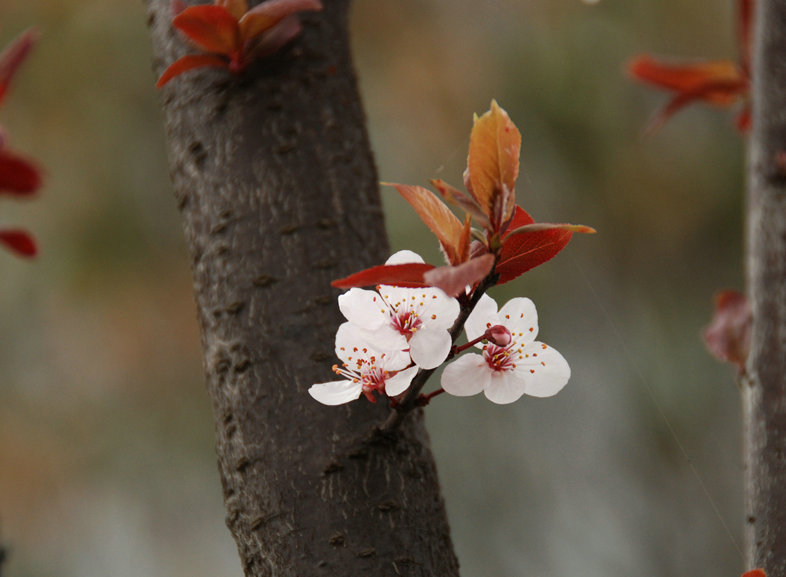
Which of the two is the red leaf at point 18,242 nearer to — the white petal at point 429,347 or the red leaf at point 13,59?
the red leaf at point 13,59

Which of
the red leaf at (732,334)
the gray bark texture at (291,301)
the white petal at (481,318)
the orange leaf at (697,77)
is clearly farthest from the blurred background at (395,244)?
the white petal at (481,318)

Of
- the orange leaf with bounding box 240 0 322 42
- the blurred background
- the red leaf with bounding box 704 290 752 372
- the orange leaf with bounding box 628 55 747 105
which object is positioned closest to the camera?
the orange leaf with bounding box 240 0 322 42

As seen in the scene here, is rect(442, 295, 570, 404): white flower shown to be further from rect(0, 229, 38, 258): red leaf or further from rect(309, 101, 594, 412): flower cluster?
rect(0, 229, 38, 258): red leaf

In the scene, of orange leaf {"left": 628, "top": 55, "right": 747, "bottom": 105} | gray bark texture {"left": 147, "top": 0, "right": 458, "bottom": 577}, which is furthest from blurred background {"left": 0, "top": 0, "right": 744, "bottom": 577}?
gray bark texture {"left": 147, "top": 0, "right": 458, "bottom": 577}

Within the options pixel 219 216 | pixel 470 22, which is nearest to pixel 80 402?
pixel 470 22

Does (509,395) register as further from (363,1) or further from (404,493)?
(363,1)
